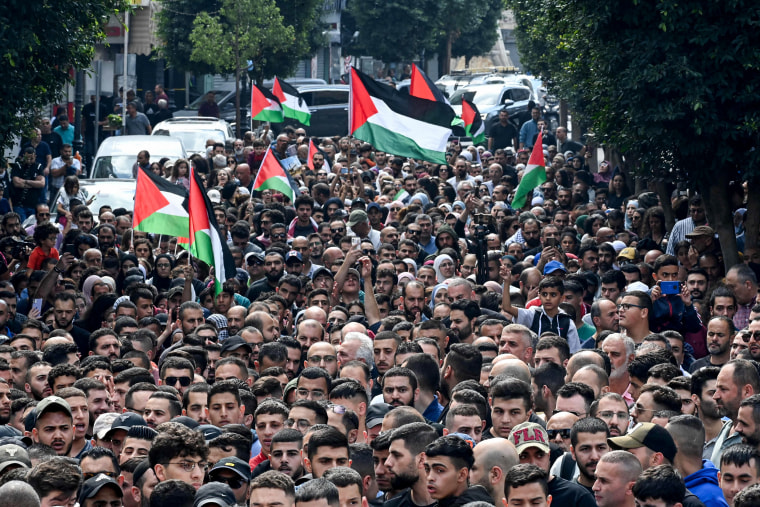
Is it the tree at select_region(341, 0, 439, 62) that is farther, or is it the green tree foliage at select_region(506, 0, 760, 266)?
the tree at select_region(341, 0, 439, 62)

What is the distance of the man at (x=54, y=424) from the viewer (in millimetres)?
8945

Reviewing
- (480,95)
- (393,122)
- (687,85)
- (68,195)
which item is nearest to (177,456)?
(687,85)

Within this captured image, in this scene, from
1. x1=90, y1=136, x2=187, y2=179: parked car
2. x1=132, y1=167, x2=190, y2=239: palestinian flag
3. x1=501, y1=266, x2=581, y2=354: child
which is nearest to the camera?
x1=501, y1=266, x2=581, y2=354: child

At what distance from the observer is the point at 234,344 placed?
1162cm

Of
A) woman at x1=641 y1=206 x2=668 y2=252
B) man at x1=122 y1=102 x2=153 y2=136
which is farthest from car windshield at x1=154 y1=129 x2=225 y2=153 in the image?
woman at x1=641 y1=206 x2=668 y2=252

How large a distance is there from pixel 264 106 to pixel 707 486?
19.1 meters

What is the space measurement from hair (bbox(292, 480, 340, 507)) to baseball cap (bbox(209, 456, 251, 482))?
2.95ft

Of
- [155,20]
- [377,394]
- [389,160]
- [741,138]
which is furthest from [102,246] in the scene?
[155,20]

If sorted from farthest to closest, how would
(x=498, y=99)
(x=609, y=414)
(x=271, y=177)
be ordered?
1. (x=498, y=99)
2. (x=271, y=177)
3. (x=609, y=414)

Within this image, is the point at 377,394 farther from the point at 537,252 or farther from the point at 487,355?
the point at 537,252

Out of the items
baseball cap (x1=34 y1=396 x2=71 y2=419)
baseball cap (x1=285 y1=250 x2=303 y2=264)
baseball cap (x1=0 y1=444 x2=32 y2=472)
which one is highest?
baseball cap (x1=285 y1=250 x2=303 y2=264)

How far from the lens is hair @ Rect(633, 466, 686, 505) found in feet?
22.2

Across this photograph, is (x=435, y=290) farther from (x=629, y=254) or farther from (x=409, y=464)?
(x=409, y=464)

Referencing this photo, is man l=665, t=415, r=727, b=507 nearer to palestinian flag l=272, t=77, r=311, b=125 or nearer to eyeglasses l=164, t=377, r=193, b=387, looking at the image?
eyeglasses l=164, t=377, r=193, b=387
